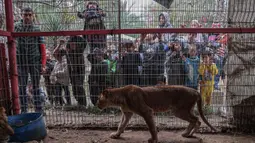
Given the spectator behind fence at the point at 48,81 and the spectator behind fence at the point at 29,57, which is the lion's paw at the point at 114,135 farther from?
the spectator behind fence at the point at 29,57

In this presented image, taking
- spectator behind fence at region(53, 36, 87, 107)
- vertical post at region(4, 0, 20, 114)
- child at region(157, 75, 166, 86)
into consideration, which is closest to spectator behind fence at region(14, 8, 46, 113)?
vertical post at region(4, 0, 20, 114)

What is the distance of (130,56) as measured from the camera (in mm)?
5293

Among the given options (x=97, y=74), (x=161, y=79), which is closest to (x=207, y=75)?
(x=161, y=79)

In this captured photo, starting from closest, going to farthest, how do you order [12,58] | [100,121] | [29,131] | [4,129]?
1. [4,129]
2. [29,131]
3. [12,58]
4. [100,121]

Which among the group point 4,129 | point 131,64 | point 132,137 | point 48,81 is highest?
point 131,64

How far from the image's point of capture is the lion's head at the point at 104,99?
4910 millimetres

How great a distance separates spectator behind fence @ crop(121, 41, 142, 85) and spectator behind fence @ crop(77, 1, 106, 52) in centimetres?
52

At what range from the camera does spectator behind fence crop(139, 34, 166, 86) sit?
523cm

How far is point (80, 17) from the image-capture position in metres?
5.11

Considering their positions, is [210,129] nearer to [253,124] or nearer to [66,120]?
[253,124]

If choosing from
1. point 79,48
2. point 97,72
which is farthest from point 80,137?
point 79,48

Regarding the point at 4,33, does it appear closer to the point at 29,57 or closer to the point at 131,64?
the point at 29,57

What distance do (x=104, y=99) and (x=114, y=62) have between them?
0.84 m

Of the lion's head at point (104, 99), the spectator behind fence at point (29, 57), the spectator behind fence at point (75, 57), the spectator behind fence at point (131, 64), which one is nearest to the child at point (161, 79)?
the spectator behind fence at point (131, 64)
